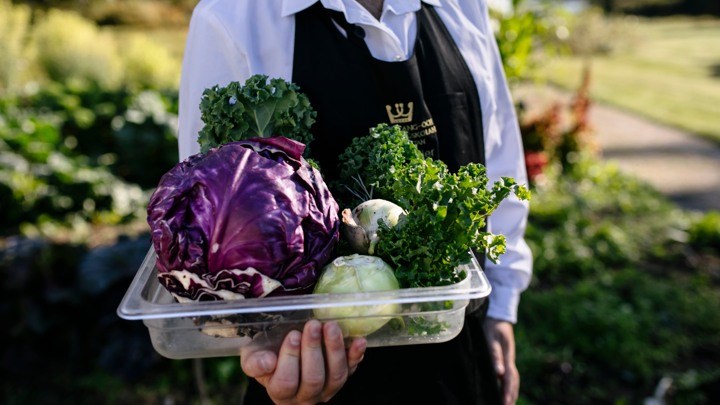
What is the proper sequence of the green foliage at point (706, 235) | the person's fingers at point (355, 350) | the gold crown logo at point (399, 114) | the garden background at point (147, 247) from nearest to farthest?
the person's fingers at point (355, 350) < the gold crown logo at point (399, 114) < the garden background at point (147, 247) < the green foliage at point (706, 235)

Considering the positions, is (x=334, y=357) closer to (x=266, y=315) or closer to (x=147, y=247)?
(x=266, y=315)

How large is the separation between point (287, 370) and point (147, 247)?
3478 millimetres

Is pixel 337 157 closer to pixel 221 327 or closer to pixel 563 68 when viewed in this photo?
pixel 221 327

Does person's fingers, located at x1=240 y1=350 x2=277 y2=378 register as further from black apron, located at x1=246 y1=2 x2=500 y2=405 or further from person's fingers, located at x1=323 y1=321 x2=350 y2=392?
black apron, located at x1=246 y1=2 x2=500 y2=405

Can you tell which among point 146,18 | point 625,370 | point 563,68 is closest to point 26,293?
point 625,370

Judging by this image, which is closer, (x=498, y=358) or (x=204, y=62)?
(x=204, y=62)

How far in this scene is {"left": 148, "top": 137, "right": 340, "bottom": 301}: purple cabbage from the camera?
135 cm

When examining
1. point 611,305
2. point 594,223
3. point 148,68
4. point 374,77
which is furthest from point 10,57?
point 374,77

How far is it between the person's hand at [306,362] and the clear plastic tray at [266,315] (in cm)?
3

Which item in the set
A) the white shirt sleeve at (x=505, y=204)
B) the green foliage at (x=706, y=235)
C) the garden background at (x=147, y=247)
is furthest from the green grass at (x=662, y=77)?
the white shirt sleeve at (x=505, y=204)

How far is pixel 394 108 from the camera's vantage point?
6.07 ft

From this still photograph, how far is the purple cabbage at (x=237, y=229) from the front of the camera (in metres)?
1.35

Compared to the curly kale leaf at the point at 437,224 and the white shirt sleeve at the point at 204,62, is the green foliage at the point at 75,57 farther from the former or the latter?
the curly kale leaf at the point at 437,224

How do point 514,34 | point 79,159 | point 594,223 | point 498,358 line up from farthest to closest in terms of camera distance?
point 79,159
point 594,223
point 514,34
point 498,358
